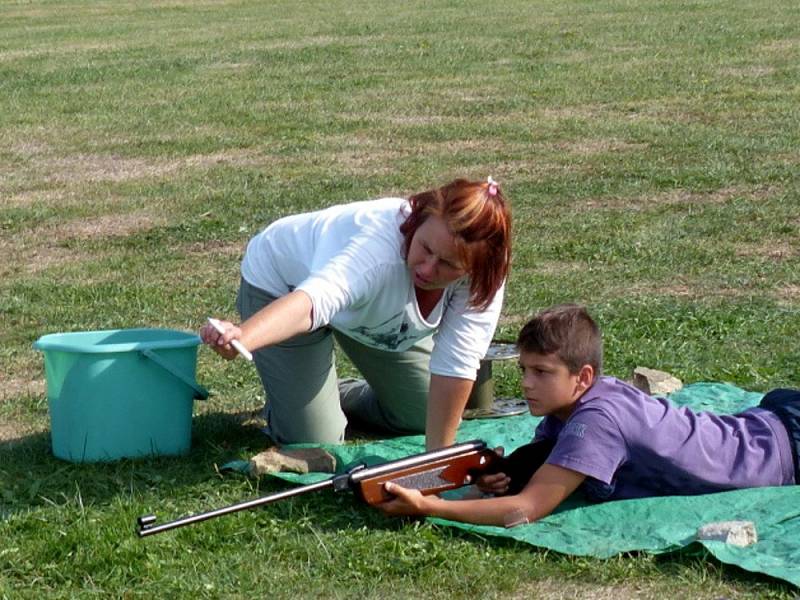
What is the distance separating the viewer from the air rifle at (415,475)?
417cm

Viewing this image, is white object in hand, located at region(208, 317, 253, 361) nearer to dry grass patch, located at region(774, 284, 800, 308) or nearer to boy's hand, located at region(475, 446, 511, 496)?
boy's hand, located at region(475, 446, 511, 496)

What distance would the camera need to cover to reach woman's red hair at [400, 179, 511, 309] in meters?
4.23

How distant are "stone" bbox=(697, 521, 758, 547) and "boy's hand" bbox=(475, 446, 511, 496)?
657 mm

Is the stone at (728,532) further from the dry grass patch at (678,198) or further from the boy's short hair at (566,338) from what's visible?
the dry grass patch at (678,198)

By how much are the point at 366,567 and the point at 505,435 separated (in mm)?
1382

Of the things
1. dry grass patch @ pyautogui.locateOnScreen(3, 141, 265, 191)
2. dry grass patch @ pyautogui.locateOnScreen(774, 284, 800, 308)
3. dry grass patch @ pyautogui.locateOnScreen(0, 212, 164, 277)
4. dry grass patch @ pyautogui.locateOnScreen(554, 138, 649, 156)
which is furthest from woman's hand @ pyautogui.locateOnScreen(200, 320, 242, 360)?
dry grass patch @ pyautogui.locateOnScreen(554, 138, 649, 156)

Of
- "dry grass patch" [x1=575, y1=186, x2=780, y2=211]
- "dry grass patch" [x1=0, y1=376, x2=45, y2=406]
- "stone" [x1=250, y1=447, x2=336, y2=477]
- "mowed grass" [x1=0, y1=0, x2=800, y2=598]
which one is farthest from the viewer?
"dry grass patch" [x1=575, y1=186, x2=780, y2=211]

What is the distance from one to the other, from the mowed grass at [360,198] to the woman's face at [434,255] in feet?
2.58

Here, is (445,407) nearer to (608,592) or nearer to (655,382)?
(608,592)

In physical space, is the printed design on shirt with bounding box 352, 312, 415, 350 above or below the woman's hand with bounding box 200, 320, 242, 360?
below

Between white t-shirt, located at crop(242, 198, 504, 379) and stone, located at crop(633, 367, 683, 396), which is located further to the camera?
stone, located at crop(633, 367, 683, 396)

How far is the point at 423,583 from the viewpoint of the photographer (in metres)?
4.03

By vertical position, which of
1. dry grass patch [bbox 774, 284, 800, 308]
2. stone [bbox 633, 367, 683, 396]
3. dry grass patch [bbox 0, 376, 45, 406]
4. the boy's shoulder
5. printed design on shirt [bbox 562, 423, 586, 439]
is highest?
the boy's shoulder

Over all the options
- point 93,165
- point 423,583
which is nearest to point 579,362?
point 423,583
